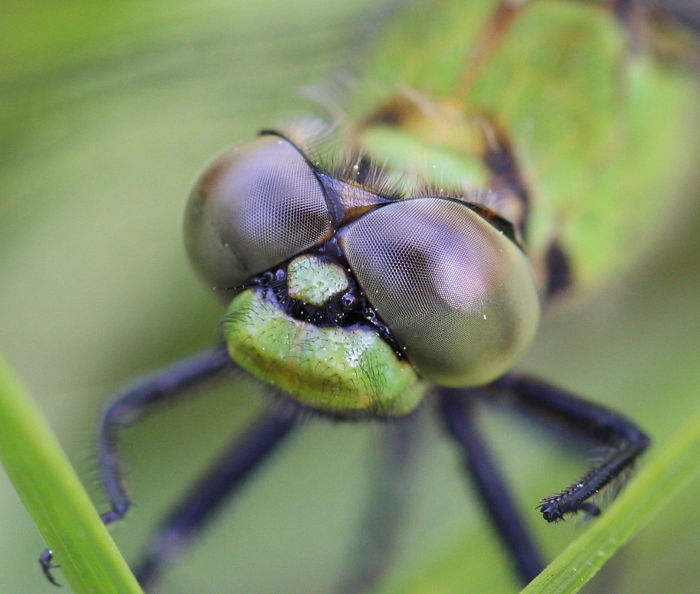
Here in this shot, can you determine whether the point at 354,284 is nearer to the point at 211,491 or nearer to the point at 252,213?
the point at 252,213

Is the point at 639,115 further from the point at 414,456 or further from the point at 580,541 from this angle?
the point at 580,541

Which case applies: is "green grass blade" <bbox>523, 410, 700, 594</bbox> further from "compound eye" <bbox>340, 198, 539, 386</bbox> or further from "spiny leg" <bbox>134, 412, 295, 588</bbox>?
"spiny leg" <bbox>134, 412, 295, 588</bbox>

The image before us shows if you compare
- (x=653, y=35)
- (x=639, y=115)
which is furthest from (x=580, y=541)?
(x=653, y=35)

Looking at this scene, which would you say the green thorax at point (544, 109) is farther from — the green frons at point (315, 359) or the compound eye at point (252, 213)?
the green frons at point (315, 359)

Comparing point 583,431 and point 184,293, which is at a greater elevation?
point 184,293

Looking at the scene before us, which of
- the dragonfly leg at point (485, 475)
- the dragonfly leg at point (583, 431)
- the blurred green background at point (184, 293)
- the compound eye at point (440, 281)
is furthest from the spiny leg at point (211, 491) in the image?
the compound eye at point (440, 281)

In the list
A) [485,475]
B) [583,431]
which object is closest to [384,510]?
[485,475]
